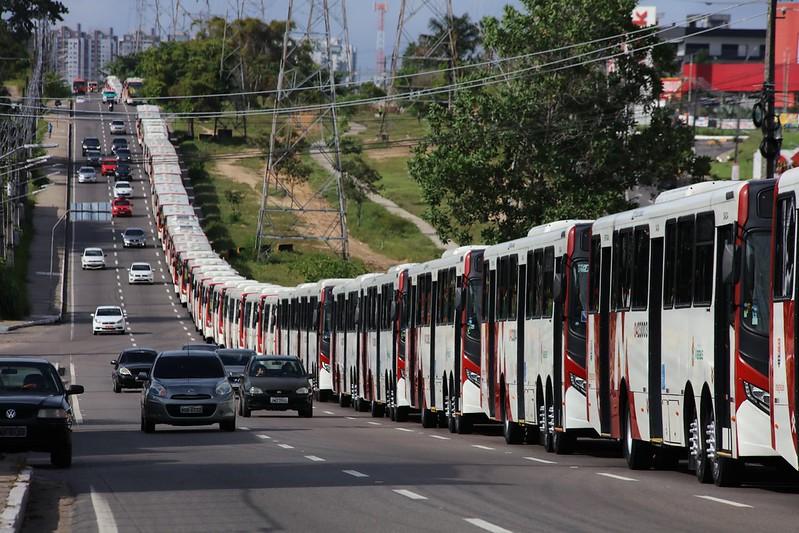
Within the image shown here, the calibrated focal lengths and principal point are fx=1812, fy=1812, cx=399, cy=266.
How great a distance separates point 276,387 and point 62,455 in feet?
58.8

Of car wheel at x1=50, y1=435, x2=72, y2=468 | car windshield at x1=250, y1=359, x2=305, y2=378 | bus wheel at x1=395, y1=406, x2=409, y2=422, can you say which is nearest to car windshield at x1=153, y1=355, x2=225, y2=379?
bus wheel at x1=395, y1=406, x2=409, y2=422

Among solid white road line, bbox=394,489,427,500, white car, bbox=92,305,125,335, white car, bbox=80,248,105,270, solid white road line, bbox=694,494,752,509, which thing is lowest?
solid white road line, bbox=394,489,427,500

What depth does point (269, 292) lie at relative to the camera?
68.9m

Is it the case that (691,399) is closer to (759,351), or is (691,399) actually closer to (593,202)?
(759,351)

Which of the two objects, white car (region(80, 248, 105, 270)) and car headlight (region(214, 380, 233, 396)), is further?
white car (region(80, 248, 105, 270))

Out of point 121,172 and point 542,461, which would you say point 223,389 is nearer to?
point 542,461

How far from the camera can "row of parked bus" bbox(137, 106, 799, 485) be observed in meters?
17.1

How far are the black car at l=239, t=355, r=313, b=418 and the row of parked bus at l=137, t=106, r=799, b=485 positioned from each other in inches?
72.4

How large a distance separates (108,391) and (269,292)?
15.4 m

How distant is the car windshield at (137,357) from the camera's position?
54062 millimetres

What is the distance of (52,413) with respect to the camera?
23.2 metres

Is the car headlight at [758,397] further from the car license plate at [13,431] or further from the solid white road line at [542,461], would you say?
the car license plate at [13,431]

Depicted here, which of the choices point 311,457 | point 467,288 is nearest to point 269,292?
point 467,288

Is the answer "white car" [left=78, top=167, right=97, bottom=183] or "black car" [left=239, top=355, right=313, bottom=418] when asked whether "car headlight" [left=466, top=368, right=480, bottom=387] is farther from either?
"white car" [left=78, top=167, right=97, bottom=183]
